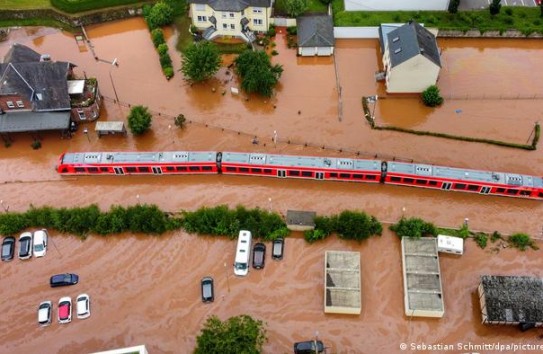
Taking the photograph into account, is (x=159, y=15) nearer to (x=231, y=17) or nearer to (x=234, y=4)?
(x=231, y=17)

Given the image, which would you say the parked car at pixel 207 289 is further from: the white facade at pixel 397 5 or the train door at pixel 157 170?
the white facade at pixel 397 5

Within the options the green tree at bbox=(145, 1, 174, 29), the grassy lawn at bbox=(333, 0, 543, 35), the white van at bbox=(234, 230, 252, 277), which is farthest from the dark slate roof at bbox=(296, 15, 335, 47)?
the white van at bbox=(234, 230, 252, 277)

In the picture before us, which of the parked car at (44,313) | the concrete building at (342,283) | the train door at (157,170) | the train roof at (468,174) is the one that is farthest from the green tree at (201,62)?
the parked car at (44,313)

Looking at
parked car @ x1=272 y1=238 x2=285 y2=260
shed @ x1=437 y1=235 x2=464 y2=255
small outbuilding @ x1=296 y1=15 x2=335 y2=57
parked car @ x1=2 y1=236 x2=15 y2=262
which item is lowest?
parked car @ x1=2 y1=236 x2=15 y2=262

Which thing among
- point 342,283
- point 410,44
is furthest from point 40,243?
point 410,44

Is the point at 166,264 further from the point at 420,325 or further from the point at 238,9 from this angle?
the point at 238,9

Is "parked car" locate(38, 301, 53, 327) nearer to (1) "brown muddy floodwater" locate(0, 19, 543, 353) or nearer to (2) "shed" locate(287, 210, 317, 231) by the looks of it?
(1) "brown muddy floodwater" locate(0, 19, 543, 353)
